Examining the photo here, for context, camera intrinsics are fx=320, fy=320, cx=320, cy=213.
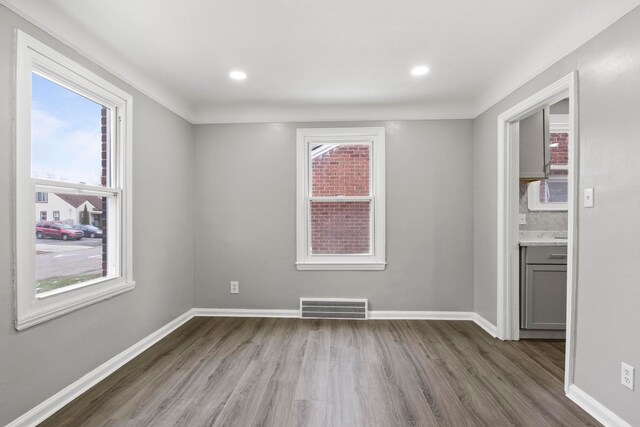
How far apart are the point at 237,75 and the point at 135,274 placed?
79.5 inches

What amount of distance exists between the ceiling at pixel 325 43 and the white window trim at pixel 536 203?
1.04 meters

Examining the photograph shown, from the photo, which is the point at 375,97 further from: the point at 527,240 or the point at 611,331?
the point at 611,331

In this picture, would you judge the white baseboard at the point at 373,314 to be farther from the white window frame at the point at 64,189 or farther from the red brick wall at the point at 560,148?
the red brick wall at the point at 560,148

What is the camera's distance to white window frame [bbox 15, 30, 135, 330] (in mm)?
1783

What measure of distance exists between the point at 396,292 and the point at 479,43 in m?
2.64

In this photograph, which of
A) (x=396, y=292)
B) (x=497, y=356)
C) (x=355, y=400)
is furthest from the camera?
(x=396, y=292)

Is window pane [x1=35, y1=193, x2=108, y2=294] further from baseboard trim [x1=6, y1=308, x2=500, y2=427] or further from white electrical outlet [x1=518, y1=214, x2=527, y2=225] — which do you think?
white electrical outlet [x1=518, y1=214, x2=527, y2=225]

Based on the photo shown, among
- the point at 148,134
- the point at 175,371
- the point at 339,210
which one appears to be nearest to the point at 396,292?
the point at 339,210

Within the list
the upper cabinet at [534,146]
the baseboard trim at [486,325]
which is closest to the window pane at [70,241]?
the baseboard trim at [486,325]

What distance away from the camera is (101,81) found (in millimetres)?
2418

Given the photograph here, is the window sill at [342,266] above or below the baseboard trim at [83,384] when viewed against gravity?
above

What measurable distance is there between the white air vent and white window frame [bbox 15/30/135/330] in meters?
1.88

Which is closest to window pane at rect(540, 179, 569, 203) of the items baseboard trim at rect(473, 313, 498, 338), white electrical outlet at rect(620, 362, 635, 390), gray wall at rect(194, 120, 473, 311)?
gray wall at rect(194, 120, 473, 311)

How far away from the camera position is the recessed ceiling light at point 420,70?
111 inches
